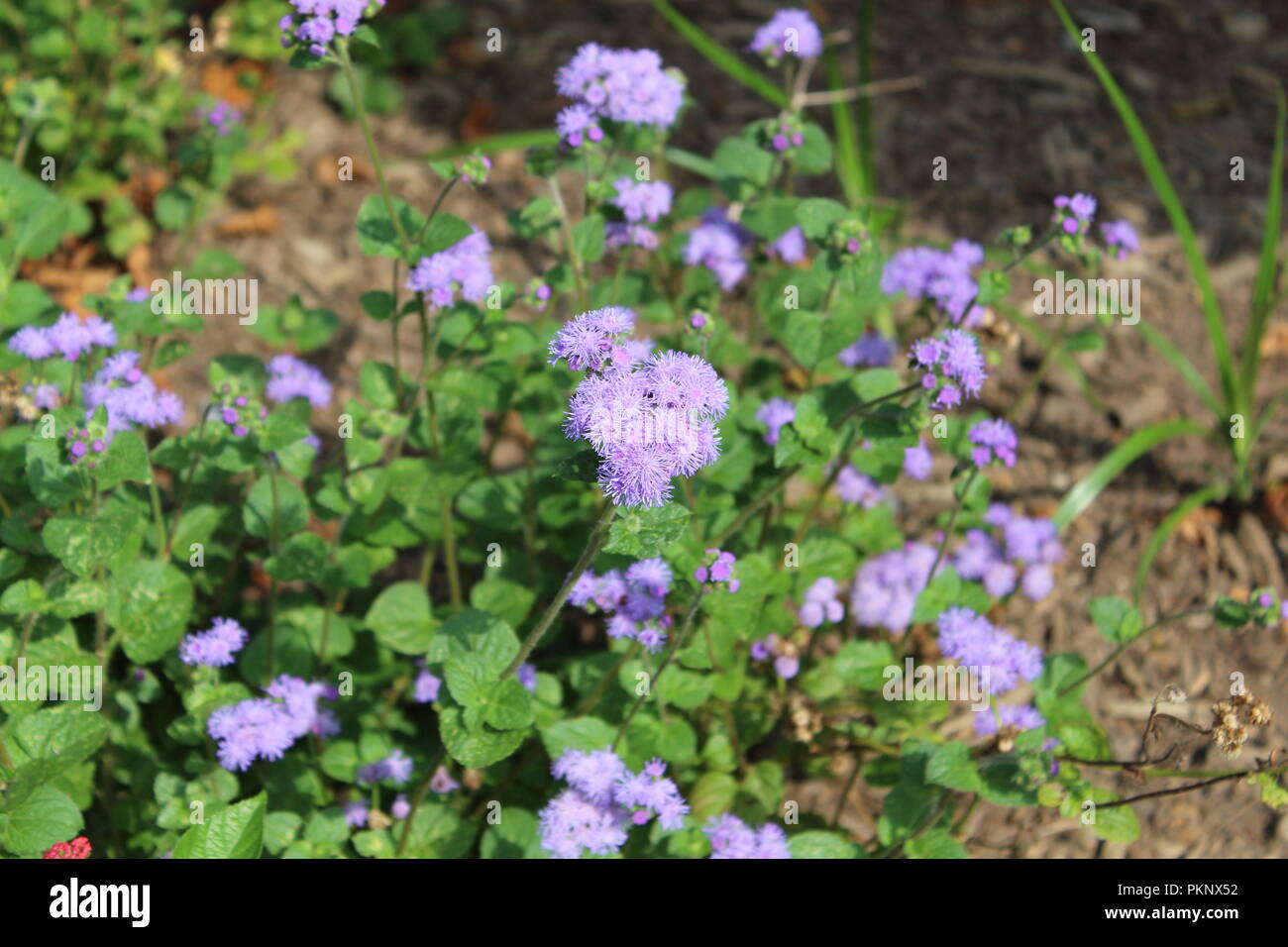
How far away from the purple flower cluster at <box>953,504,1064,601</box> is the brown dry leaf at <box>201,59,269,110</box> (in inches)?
146

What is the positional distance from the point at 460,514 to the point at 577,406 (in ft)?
5.44

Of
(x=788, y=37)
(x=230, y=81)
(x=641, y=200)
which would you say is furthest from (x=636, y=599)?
(x=230, y=81)

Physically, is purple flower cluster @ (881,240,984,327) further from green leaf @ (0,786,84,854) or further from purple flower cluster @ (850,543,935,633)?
green leaf @ (0,786,84,854)

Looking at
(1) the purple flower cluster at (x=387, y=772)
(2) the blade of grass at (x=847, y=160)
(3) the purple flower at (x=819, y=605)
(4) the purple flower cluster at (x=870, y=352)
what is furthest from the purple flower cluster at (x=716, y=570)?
(2) the blade of grass at (x=847, y=160)

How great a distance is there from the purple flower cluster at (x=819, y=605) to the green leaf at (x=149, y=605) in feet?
5.36

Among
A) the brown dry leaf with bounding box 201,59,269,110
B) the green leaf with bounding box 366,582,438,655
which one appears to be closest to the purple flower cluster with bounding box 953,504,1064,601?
the green leaf with bounding box 366,582,438,655

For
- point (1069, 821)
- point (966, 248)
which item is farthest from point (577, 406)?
point (1069, 821)

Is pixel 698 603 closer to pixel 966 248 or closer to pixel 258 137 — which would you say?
pixel 966 248

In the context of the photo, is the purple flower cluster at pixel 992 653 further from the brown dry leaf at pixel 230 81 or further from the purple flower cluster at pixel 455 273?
the brown dry leaf at pixel 230 81

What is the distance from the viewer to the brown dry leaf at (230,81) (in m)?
5.66

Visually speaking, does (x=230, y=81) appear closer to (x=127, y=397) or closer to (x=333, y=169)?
(x=333, y=169)

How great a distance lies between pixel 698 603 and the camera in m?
2.98

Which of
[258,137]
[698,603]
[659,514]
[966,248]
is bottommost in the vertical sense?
[698,603]

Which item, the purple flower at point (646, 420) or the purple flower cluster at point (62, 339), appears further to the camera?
the purple flower cluster at point (62, 339)
